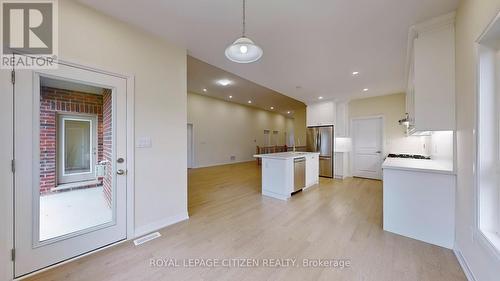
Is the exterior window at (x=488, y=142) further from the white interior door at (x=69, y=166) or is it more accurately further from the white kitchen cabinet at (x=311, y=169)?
the white interior door at (x=69, y=166)

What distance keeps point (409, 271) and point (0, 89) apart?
4.07 m

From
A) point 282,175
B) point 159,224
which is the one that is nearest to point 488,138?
point 282,175

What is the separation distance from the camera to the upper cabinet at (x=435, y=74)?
2146mm

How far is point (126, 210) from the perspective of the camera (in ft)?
7.80

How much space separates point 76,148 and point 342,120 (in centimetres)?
668

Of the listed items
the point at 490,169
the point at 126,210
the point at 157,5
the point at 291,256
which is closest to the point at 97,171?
the point at 126,210

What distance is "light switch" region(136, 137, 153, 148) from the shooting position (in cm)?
249

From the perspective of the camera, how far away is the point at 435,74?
2.22 m

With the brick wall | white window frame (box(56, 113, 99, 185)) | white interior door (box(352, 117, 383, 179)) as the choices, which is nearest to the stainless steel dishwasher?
white interior door (box(352, 117, 383, 179))

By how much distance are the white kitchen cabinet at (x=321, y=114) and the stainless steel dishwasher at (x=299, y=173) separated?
2434mm

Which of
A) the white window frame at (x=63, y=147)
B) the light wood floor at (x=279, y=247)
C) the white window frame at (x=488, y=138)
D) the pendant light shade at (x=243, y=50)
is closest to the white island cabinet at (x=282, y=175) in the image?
the light wood floor at (x=279, y=247)

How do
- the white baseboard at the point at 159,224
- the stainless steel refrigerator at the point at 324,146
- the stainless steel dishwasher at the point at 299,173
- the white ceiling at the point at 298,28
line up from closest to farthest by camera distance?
the white ceiling at the point at 298,28, the white baseboard at the point at 159,224, the stainless steel dishwasher at the point at 299,173, the stainless steel refrigerator at the point at 324,146

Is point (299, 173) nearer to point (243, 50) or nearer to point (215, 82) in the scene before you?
point (243, 50)

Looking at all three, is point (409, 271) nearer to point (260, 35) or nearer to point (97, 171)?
point (260, 35)
